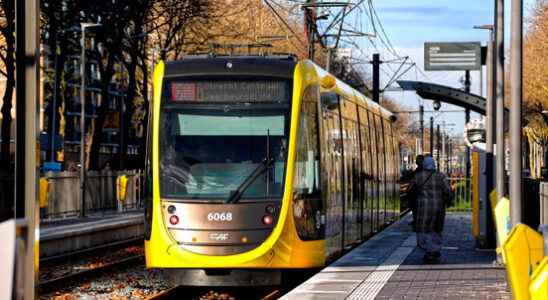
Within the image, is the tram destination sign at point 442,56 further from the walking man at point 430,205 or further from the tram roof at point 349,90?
the walking man at point 430,205

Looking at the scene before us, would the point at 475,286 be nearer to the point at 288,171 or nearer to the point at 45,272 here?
the point at 288,171

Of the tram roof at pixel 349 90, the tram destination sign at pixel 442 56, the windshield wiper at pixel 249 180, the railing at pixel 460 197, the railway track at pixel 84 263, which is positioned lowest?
the railway track at pixel 84 263

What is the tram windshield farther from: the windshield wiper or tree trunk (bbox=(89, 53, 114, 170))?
tree trunk (bbox=(89, 53, 114, 170))

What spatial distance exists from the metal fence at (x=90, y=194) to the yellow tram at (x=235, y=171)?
1821 cm

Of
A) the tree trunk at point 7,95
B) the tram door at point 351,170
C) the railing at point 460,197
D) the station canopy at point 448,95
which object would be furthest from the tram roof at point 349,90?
the tree trunk at point 7,95

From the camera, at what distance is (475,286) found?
14.5 metres

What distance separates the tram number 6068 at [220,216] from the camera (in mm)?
15156

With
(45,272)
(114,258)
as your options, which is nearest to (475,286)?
(45,272)

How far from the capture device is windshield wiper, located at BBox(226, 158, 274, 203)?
1523 centimetres

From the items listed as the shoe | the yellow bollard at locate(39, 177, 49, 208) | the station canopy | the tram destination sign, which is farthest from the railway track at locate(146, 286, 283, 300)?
the tram destination sign

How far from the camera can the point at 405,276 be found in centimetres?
1575

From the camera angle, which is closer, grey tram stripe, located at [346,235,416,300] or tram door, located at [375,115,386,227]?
grey tram stripe, located at [346,235,416,300]

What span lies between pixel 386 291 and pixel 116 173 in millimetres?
30143

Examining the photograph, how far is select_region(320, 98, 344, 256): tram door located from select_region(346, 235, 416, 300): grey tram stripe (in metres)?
0.85
